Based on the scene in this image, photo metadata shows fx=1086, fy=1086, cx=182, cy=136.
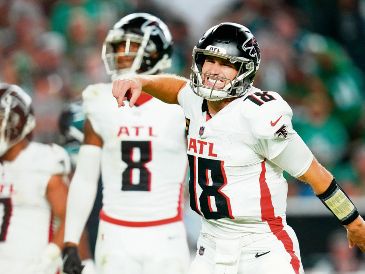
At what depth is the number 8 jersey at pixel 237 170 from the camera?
5133 millimetres

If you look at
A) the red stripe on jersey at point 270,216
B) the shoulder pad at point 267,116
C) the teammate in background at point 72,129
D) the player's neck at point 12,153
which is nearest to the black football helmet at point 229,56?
the shoulder pad at point 267,116

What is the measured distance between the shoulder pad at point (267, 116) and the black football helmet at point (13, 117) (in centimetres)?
173

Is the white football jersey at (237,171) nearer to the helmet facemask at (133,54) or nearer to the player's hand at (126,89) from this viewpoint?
the player's hand at (126,89)

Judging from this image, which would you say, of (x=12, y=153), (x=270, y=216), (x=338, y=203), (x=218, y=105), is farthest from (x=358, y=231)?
(x=12, y=153)

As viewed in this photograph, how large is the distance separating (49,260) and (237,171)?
1470 mm

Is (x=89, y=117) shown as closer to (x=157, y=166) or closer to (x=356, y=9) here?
(x=157, y=166)

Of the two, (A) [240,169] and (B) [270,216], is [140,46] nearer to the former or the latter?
(A) [240,169]

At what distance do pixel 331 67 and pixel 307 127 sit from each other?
0.86m

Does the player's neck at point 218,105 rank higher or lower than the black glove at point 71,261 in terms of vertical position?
higher

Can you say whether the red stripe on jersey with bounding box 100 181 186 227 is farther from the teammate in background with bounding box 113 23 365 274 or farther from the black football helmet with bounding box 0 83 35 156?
the teammate in background with bounding box 113 23 365 274

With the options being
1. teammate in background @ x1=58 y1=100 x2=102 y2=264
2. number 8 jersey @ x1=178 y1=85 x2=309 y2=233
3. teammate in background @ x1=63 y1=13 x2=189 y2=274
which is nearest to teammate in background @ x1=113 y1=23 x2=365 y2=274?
number 8 jersey @ x1=178 y1=85 x2=309 y2=233

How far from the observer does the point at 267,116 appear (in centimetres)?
503

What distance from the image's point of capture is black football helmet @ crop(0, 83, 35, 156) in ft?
20.6

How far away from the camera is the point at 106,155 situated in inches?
244
